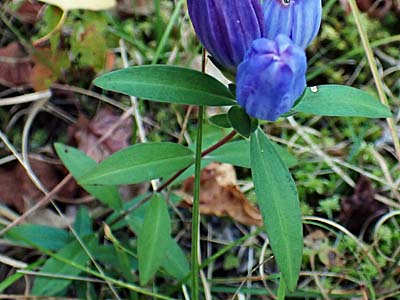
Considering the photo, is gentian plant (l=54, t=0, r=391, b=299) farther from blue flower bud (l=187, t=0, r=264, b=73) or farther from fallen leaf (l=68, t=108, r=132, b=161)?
fallen leaf (l=68, t=108, r=132, b=161)

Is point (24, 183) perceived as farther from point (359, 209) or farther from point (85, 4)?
point (359, 209)

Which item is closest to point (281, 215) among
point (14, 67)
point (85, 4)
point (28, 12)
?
point (85, 4)

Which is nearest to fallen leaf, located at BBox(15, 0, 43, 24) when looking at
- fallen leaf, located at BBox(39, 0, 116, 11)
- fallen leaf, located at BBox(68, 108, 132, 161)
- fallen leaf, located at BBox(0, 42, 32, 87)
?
fallen leaf, located at BBox(0, 42, 32, 87)

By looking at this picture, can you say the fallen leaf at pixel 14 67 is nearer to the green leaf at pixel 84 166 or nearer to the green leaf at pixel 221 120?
the green leaf at pixel 84 166

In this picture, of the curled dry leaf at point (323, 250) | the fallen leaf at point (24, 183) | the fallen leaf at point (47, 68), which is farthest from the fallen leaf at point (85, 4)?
the curled dry leaf at point (323, 250)

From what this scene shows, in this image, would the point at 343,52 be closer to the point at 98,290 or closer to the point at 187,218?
the point at 187,218

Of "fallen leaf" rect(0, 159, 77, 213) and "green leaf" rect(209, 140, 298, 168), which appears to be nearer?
"green leaf" rect(209, 140, 298, 168)
